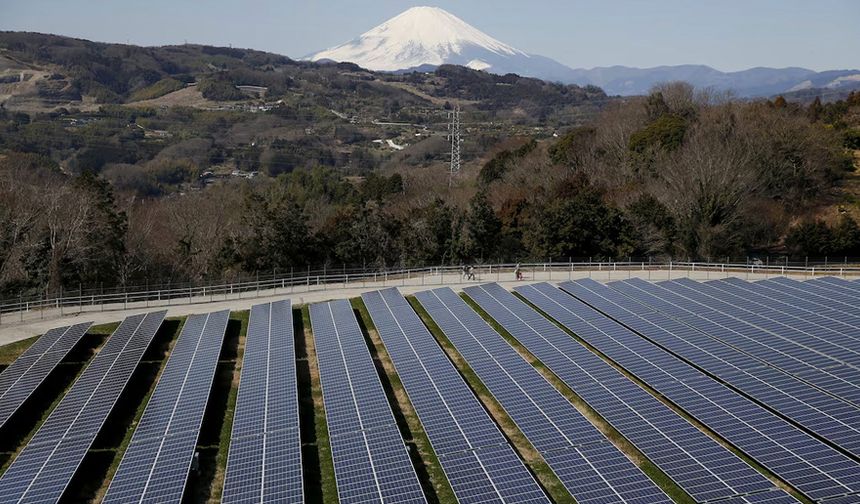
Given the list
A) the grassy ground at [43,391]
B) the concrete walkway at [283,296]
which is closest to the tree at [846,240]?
the concrete walkway at [283,296]

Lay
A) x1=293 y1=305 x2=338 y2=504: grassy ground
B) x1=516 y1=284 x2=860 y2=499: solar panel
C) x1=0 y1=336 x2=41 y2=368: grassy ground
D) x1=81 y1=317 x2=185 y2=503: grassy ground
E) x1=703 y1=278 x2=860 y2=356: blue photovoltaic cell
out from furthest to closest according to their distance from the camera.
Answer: x1=0 y1=336 x2=41 y2=368: grassy ground < x1=703 y1=278 x2=860 y2=356: blue photovoltaic cell < x1=81 y1=317 x2=185 y2=503: grassy ground < x1=293 y1=305 x2=338 y2=504: grassy ground < x1=516 y1=284 x2=860 y2=499: solar panel

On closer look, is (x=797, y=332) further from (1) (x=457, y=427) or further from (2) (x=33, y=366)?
(2) (x=33, y=366)

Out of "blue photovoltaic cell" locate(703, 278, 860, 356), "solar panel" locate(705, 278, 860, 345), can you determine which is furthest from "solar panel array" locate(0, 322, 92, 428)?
"solar panel" locate(705, 278, 860, 345)

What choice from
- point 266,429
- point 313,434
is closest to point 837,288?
point 313,434

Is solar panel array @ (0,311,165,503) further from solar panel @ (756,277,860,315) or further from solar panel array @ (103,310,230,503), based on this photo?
solar panel @ (756,277,860,315)

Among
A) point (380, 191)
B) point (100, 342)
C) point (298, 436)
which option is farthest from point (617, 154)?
point (298, 436)

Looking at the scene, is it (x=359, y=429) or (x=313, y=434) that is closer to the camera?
(x=359, y=429)

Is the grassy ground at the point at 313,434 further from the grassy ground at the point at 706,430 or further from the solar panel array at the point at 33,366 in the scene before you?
the grassy ground at the point at 706,430
